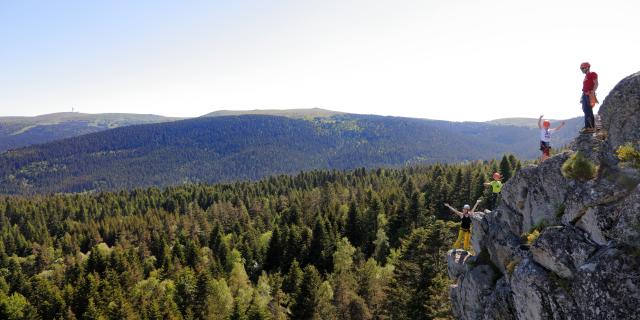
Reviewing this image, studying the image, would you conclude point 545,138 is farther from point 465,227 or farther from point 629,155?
point 465,227

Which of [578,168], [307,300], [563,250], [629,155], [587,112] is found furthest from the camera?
[307,300]

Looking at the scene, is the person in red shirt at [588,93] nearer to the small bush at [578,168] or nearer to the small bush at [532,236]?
the small bush at [578,168]

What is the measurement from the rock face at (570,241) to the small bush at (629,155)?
35 cm

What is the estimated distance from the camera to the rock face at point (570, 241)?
14.4 meters

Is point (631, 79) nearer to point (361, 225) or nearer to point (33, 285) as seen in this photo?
point (361, 225)

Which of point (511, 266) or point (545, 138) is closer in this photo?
point (511, 266)

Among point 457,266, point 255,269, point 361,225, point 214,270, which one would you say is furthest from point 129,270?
point 457,266

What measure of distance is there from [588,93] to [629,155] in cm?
450

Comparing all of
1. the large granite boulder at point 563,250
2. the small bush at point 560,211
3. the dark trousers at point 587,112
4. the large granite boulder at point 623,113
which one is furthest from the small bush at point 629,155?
the dark trousers at point 587,112

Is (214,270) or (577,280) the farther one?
(214,270)

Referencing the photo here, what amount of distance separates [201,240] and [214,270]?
102 feet

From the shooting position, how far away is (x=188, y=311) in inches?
2501

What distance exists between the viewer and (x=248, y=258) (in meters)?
97.6

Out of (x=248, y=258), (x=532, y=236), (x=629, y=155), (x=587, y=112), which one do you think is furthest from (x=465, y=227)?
(x=248, y=258)
